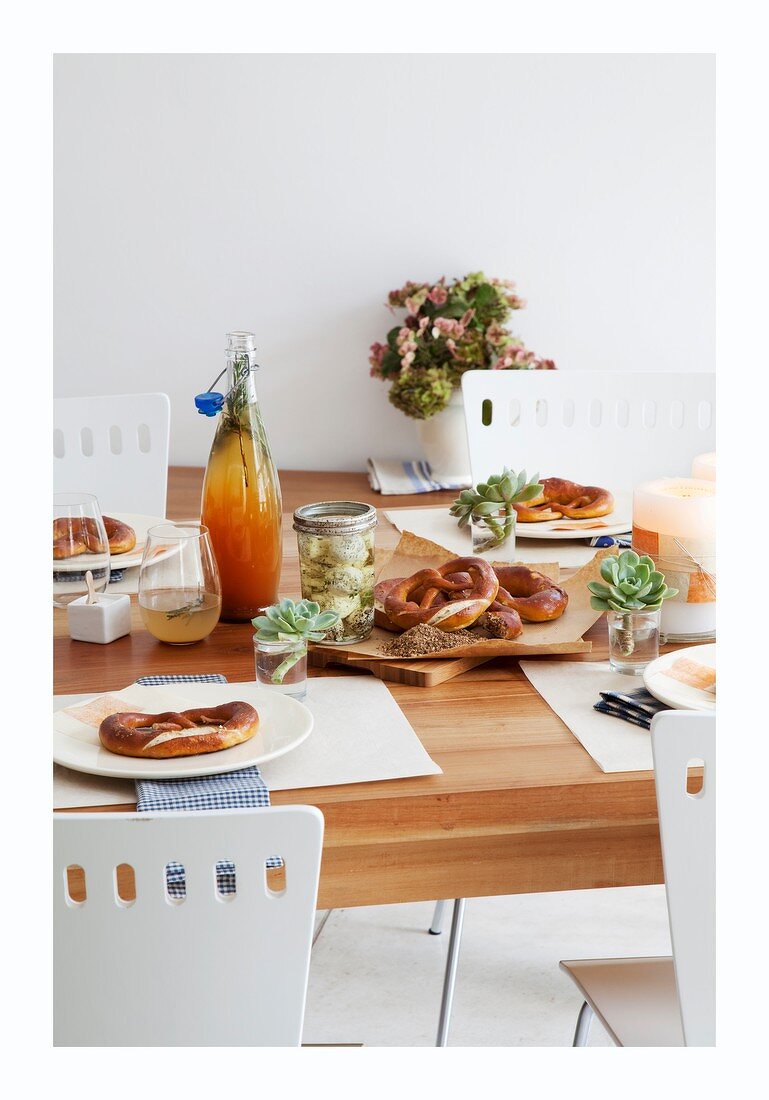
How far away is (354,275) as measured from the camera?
2643mm

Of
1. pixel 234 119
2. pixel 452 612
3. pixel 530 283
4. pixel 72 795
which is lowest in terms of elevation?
pixel 72 795

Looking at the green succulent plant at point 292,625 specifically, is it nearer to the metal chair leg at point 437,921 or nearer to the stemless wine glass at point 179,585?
the stemless wine glass at point 179,585

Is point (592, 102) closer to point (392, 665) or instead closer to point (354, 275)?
point (354, 275)

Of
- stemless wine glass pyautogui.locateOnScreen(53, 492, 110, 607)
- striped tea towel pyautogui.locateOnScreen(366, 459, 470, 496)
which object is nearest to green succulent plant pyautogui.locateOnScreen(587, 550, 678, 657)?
stemless wine glass pyautogui.locateOnScreen(53, 492, 110, 607)

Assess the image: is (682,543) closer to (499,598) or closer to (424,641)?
(499,598)

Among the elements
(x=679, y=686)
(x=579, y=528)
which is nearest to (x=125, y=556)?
(x=579, y=528)

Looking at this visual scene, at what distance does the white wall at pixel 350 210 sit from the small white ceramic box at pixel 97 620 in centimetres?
149

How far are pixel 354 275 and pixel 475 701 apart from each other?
5.76 feet

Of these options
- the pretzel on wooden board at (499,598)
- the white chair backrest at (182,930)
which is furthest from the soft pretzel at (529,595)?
the white chair backrest at (182,930)

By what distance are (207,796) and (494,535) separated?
65 cm

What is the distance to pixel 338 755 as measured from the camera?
960mm

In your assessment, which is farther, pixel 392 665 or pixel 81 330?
pixel 81 330
